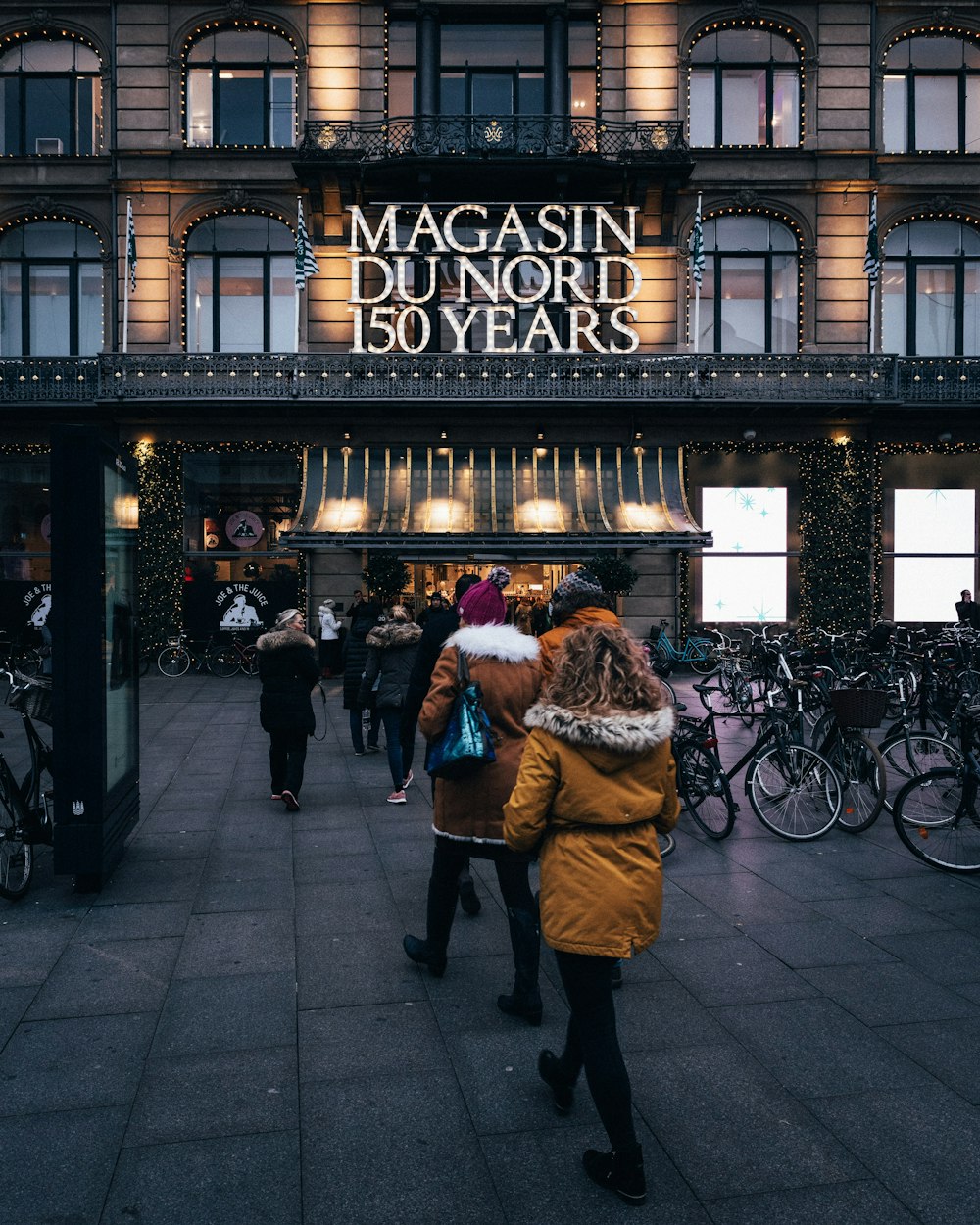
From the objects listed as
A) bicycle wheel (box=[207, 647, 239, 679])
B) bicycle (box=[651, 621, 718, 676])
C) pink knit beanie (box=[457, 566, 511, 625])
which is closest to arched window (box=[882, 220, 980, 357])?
bicycle (box=[651, 621, 718, 676])

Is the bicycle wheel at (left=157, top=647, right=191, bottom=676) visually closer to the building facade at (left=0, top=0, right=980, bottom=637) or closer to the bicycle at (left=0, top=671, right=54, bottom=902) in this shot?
the building facade at (left=0, top=0, right=980, bottom=637)

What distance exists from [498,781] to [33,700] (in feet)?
12.1

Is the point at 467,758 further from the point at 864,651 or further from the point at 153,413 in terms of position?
the point at 153,413

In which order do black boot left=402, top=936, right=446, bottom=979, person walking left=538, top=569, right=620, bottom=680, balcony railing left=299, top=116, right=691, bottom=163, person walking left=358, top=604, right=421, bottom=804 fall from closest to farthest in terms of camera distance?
black boot left=402, top=936, right=446, bottom=979, person walking left=538, top=569, right=620, bottom=680, person walking left=358, top=604, right=421, bottom=804, balcony railing left=299, top=116, right=691, bottom=163

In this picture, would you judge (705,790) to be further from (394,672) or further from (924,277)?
(924,277)

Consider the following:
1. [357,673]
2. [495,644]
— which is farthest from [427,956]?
[357,673]

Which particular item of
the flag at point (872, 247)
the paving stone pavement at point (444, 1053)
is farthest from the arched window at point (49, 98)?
the paving stone pavement at point (444, 1053)

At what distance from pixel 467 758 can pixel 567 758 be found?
1266mm

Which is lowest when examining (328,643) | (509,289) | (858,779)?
(858,779)

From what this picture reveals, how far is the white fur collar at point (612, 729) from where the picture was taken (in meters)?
3.35

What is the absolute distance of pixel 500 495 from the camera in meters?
22.6

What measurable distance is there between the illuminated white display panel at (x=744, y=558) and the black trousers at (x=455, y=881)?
62.3 feet

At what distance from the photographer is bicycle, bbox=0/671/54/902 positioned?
644 cm

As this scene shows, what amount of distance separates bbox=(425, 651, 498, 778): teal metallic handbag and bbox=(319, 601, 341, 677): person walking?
55.1 ft
